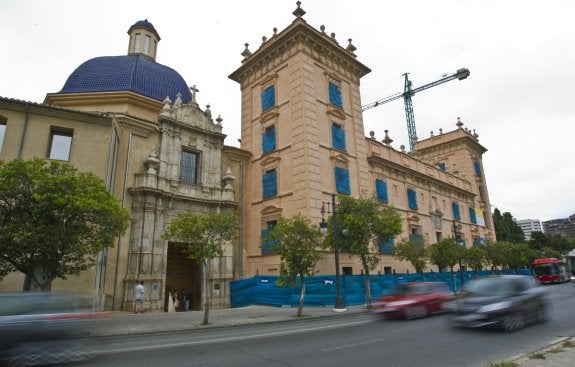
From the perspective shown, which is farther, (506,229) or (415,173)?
(506,229)

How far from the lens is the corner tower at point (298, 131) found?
948 inches

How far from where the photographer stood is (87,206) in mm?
12414

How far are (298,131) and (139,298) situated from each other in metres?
14.4

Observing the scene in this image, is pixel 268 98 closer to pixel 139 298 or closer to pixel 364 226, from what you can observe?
pixel 364 226

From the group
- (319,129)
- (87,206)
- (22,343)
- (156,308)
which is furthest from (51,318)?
(319,129)

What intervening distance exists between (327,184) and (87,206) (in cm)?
1581

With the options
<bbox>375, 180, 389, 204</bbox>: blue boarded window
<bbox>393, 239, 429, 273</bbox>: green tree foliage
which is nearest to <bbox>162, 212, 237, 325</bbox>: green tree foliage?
<bbox>393, 239, 429, 273</bbox>: green tree foliage

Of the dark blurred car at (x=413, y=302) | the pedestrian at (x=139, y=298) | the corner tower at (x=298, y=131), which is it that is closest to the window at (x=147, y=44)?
the corner tower at (x=298, y=131)

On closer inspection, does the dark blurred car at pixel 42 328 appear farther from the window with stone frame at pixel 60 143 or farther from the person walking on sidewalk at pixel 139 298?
the window with stone frame at pixel 60 143

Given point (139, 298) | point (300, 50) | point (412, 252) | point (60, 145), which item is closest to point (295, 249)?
point (139, 298)

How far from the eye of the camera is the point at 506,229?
63375mm

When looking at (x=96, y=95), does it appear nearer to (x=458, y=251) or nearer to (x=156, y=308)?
(x=156, y=308)

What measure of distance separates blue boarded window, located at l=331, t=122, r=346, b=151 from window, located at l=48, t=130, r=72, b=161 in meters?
17.0

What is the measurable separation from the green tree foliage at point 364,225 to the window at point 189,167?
10277 millimetres
